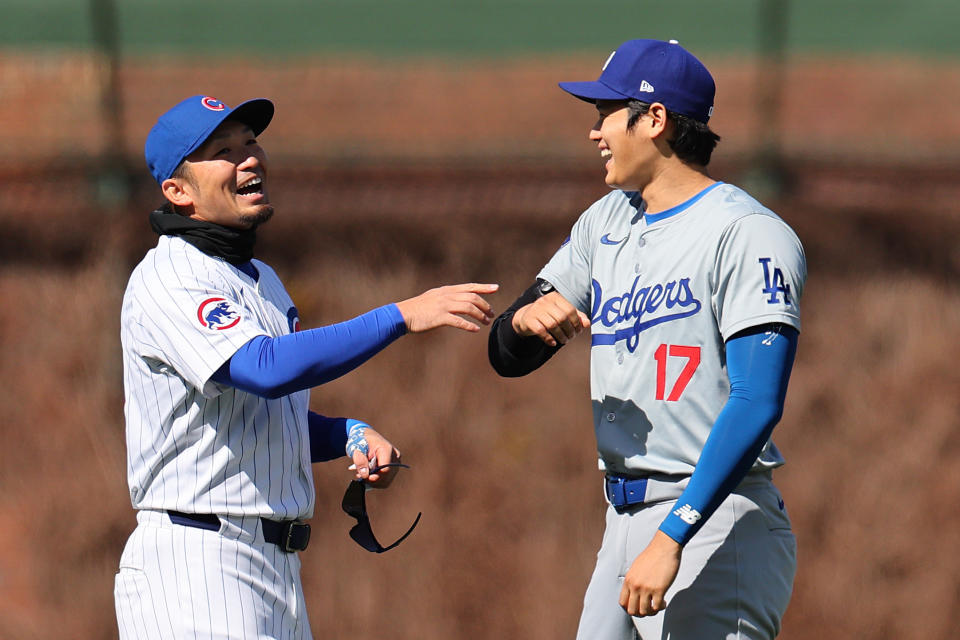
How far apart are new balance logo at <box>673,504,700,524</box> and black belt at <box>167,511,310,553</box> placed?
3.00 ft

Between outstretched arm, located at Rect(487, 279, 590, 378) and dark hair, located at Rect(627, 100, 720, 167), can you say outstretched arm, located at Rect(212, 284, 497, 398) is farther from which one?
dark hair, located at Rect(627, 100, 720, 167)

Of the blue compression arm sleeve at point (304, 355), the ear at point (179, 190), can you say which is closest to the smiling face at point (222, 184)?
the ear at point (179, 190)

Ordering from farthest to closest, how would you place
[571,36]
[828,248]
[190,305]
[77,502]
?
[571,36]
[828,248]
[77,502]
[190,305]

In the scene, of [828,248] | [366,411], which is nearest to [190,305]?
[366,411]

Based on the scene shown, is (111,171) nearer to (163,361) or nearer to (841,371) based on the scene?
(841,371)

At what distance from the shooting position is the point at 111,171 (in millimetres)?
7270

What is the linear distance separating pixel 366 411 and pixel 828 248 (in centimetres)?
285

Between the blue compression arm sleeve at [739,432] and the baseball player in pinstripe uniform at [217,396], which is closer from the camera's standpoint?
the blue compression arm sleeve at [739,432]

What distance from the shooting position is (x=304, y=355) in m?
2.56

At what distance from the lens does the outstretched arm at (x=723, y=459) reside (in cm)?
242

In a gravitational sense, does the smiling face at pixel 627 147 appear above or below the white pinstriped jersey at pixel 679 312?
above

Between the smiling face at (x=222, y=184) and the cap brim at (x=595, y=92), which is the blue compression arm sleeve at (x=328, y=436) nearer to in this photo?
the smiling face at (x=222, y=184)

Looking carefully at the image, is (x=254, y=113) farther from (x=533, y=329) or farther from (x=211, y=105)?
(x=533, y=329)

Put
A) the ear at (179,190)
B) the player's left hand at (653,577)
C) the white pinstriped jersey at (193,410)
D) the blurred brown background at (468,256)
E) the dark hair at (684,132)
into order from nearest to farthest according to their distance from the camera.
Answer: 1. the player's left hand at (653,577)
2. the white pinstriped jersey at (193,410)
3. the dark hair at (684,132)
4. the ear at (179,190)
5. the blurred brown background at (468,256)
